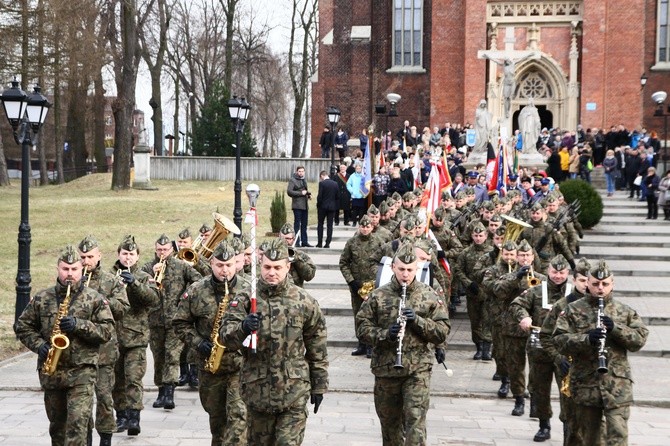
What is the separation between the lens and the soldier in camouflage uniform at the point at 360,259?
1692cm

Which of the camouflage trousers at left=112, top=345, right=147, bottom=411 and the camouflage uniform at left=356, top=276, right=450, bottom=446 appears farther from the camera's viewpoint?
the camouflage trousers at left=112, top=345, right=147, bottom=411

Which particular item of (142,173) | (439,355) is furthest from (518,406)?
(142,173)

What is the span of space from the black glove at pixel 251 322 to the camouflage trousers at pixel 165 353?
176 inches

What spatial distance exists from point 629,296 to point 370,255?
7125 millimetres

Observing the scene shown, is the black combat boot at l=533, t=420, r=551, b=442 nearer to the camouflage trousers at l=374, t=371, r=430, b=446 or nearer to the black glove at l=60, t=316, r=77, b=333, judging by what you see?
the camouflage trousers at l=374, t=371, r=430, b=446

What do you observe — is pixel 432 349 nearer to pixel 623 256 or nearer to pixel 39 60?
pixel 623 256

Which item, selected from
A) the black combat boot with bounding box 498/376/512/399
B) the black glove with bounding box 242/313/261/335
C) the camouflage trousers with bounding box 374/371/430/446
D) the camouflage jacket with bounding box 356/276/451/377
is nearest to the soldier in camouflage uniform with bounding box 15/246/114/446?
the black glove with bounding box 242/313/261/335

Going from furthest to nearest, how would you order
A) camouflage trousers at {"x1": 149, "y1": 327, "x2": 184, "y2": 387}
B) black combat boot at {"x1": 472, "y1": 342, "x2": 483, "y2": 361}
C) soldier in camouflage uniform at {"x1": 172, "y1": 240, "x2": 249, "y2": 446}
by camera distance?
black combat boot at {"x1": 472, "y1": 342, "x2": 483, "y2": 361}
camouflage trousers at {"x1": 149, "y1": 327, "x2": 184, "y2": 387}
soldier in camouflage uniform at {"x1": 172, "y1": 240, "x2": 249, "y2": 446}

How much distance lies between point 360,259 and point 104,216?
690 inches

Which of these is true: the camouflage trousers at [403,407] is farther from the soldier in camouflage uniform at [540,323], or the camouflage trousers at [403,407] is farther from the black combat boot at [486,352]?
the black combat boot at [486,352]

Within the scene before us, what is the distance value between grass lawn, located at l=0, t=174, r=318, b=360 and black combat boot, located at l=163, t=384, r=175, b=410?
250 inches

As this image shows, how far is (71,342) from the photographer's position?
9.85 m

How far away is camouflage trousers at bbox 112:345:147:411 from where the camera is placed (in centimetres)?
1181

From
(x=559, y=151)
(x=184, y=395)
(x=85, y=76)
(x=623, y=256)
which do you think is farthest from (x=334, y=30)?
(x=184, y=395)
